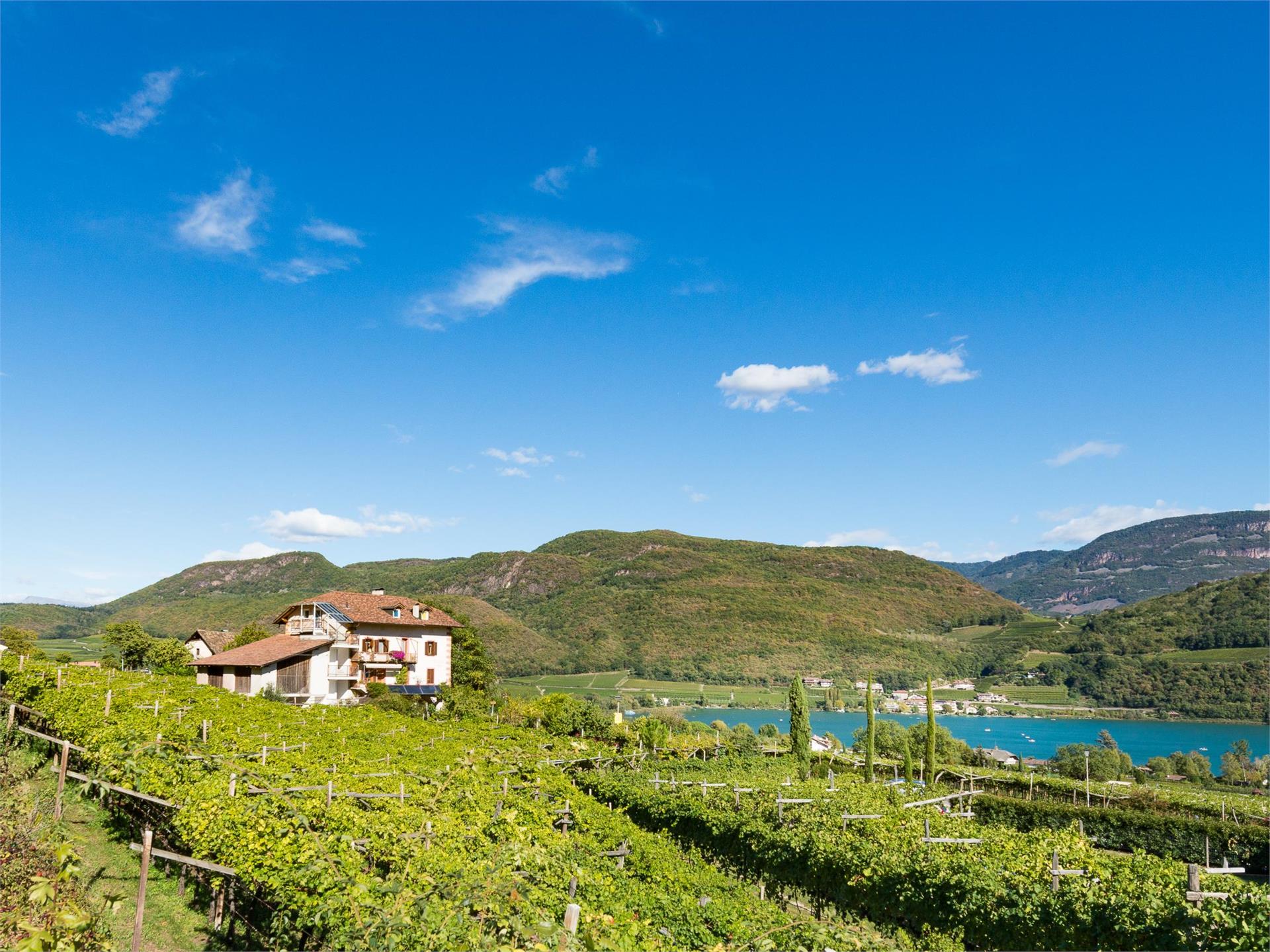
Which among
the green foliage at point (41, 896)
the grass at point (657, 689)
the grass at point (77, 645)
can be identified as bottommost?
the grass at point (657, 689)

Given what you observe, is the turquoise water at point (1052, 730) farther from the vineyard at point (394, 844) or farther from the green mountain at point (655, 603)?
the vineyard at point (394, 844)

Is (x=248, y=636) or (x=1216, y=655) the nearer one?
(x=248, y=636)

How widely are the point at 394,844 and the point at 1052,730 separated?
114 metres

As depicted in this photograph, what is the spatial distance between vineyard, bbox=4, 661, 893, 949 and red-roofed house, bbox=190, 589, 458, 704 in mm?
20783

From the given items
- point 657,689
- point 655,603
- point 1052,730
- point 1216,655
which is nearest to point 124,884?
point 657,689

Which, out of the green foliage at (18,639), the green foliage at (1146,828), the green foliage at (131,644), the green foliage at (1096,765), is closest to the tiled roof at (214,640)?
the green foliage at (131,644)

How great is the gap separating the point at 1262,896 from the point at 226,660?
141 ft

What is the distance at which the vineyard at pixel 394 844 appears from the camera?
21.3 ft

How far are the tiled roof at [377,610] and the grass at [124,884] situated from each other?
2968 centimetres

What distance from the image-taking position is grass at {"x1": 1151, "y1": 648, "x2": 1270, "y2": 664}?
110m

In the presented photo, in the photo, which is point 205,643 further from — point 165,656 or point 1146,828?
point 1146,828

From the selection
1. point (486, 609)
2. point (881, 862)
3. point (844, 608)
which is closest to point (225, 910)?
point (881, 862)

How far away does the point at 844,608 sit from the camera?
153375 mm

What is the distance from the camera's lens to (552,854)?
925cm
